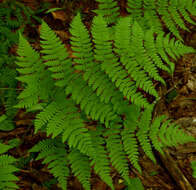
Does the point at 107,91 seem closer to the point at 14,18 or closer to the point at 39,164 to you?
the point at 39,164

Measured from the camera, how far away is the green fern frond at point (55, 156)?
10.2 feet

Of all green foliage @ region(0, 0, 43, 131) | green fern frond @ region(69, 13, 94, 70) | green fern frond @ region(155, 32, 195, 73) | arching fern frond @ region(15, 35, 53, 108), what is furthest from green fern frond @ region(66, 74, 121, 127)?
green foliage @ region(0, 0, 43, 131)

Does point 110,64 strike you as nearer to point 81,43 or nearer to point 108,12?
point 81,43

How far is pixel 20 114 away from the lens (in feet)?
13.4

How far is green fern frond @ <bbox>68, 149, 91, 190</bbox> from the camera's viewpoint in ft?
10.0

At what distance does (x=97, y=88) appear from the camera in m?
2.90

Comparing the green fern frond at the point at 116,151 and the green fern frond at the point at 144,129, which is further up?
the green fern frond at the point at 144,129

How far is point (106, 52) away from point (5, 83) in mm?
2036

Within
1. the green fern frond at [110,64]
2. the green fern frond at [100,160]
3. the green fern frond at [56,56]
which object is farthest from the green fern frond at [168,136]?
the green fern frond at [56,56]

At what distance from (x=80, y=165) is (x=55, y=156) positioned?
1.30 feet

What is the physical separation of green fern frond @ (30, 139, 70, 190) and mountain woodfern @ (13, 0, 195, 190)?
0.5 inches

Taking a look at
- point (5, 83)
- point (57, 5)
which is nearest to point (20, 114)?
point (5, 83)

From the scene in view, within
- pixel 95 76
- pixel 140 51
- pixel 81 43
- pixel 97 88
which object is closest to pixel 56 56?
pixel 81 43

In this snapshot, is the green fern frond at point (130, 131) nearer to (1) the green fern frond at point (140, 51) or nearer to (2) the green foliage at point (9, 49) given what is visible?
(1) the green fern frond at point (140, 51)
